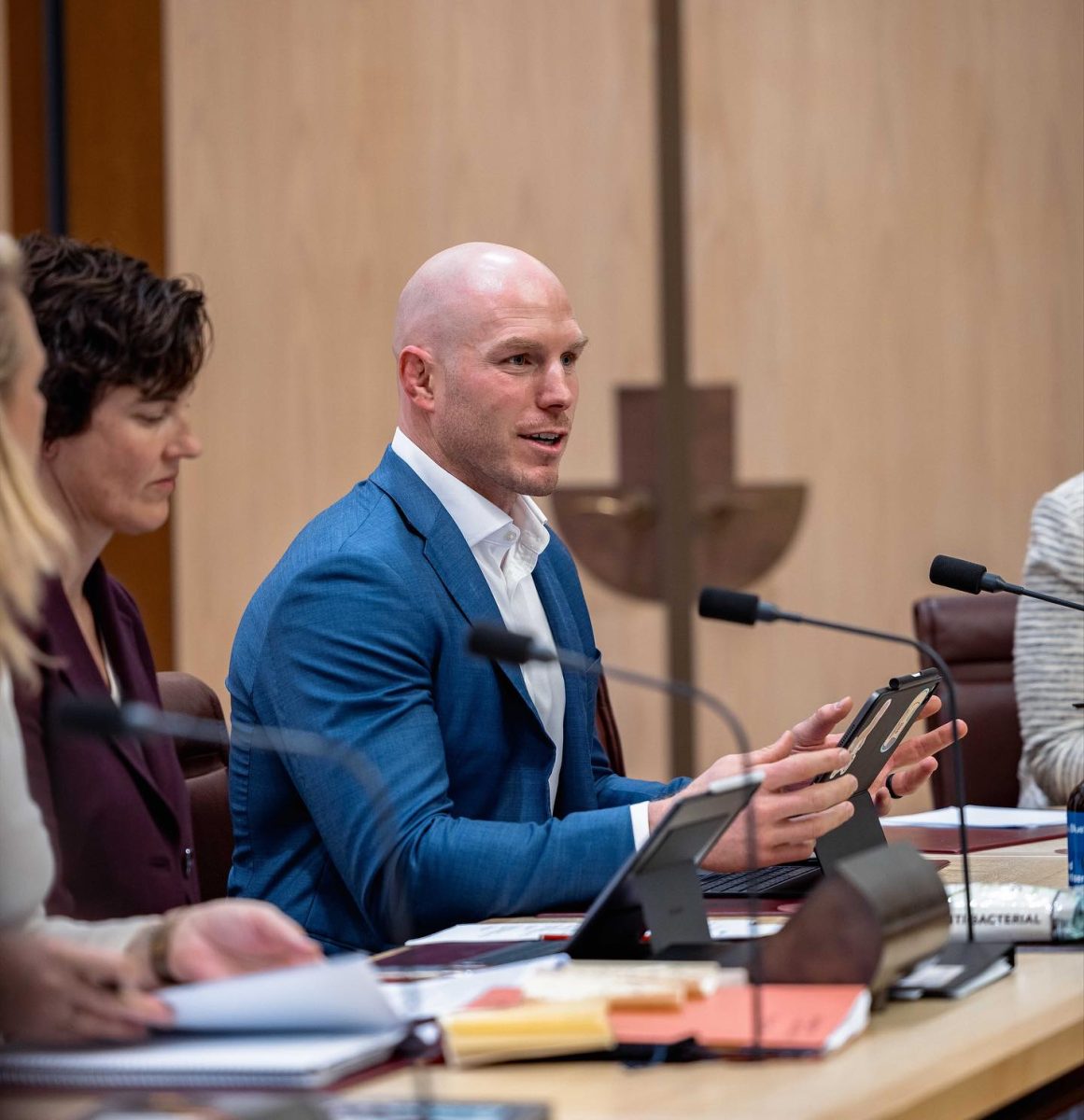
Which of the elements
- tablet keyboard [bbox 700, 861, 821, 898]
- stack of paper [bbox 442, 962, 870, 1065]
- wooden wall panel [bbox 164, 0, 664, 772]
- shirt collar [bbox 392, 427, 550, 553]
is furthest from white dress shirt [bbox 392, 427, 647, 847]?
wooden wall panel [bbox 164, 0, 664, 772]

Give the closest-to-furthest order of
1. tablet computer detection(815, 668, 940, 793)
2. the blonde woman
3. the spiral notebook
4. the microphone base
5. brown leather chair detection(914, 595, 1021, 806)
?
1. the spiral notebook
2. the blonde woman
3. the microphone base
4. tablet computer detection(815, 668, 940, 793)
5. brown leather chair detection(914, 595, 1021, 806)

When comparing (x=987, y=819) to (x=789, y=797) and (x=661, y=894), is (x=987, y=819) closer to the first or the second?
(x=789, y=797)

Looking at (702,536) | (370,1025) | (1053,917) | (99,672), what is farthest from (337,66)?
(370,1025)

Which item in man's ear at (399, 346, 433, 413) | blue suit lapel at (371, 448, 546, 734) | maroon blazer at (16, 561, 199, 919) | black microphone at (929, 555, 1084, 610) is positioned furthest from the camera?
man's ear at (399, 346, 433, 413)

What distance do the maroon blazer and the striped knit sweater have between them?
1.56 m

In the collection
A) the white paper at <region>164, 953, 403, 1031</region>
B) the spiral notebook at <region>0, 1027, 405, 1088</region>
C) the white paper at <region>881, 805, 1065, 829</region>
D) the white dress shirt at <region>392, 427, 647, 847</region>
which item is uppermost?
the white dress shirt at <region>392, 427, 647, 847</region>

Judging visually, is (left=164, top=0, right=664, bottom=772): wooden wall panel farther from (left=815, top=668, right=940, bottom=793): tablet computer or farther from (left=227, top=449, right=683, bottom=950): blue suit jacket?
(left=815, top=668, right=940, bottom=793): tablet computer

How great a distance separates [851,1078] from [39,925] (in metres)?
0.63

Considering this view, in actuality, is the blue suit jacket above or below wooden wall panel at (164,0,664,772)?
below

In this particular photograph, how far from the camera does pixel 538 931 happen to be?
183 centimetres

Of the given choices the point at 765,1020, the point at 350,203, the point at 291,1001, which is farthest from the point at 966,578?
the point at 350,203

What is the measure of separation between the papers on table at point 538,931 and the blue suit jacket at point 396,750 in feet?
0.18

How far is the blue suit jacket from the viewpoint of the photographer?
1.96 meters

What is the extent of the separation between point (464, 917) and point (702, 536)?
8.36 ft
